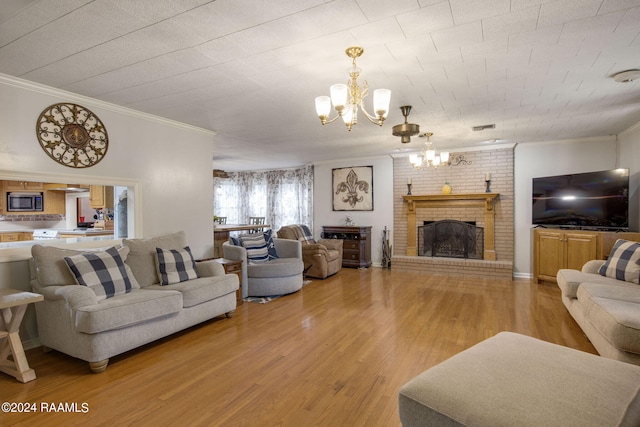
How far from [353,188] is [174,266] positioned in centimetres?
468

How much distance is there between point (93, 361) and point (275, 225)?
6.68 m

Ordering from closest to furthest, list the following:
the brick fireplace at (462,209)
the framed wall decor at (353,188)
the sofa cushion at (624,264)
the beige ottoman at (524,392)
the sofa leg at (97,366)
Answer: the beige ottoman at (524,392) < the sofa leg at (97,366) < the sofa cushion at (624,264) < the brick fireplace at (462,209) < the framed wall decor at (353,188)

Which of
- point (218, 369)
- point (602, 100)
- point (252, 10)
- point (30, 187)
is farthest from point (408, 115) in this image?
point (30, 187)

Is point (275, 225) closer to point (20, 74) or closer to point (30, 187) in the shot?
point (30, 187)

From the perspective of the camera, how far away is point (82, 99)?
3381 mm

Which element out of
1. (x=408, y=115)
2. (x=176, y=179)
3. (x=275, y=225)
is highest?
(x=408, y=115)

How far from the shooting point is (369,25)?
2.11 meters

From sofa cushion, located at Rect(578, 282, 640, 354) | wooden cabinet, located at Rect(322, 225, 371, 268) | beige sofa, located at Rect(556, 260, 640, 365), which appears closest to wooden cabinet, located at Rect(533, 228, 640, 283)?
beige sofa, located at Rect(556, 260, 640, 365)

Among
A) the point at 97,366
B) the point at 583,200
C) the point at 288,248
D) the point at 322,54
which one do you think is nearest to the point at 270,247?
the point at 288,248

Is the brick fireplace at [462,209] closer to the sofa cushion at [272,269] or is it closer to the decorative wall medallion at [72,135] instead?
the sofa cushion at [272,269]

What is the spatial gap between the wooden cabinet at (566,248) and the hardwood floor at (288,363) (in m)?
0.99

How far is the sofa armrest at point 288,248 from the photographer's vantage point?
5.35m

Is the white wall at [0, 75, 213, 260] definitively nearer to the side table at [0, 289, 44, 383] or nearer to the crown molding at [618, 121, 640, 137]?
the side table at [0, 289, 44, 383]

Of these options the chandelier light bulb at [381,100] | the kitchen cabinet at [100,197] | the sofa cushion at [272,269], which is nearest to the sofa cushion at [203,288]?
the sofa cushion at [272,269]
